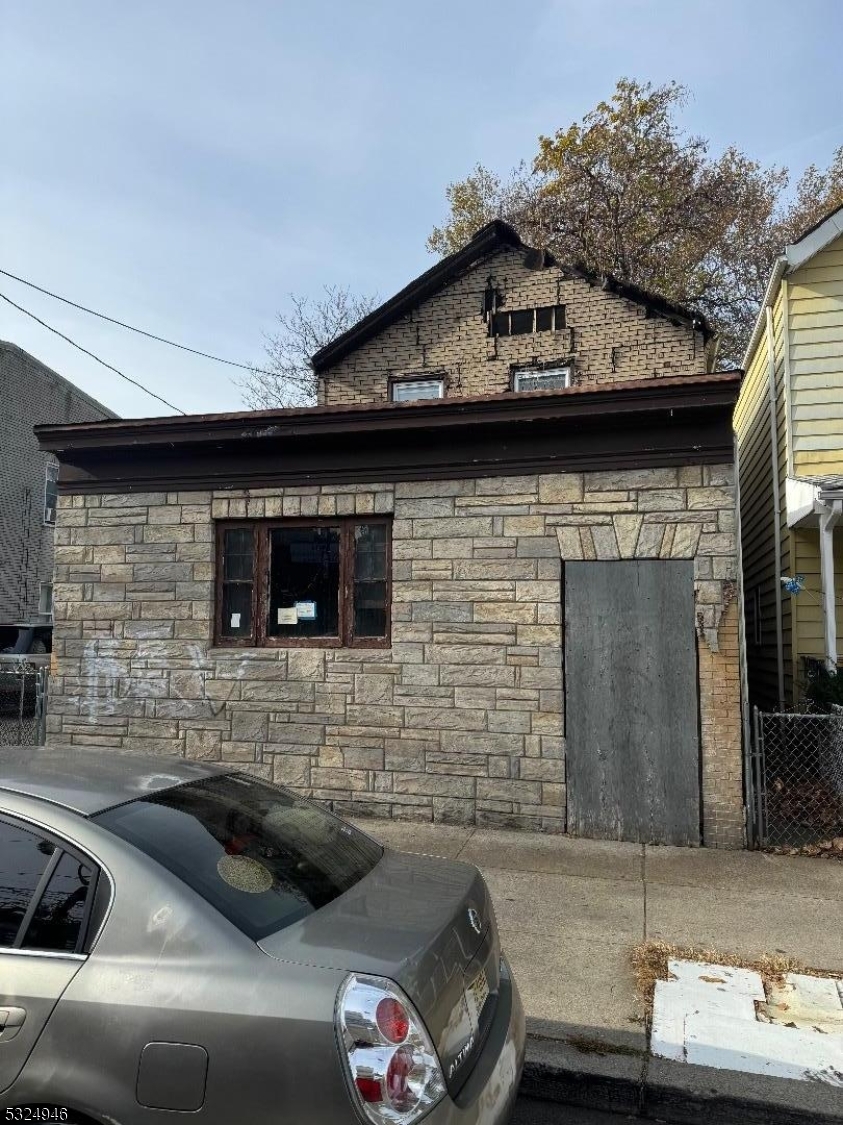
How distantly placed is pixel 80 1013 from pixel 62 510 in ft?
23.6

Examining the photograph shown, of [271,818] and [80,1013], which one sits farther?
[271,818]

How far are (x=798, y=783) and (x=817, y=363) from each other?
4954 millimetres

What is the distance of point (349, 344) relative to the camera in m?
13.7

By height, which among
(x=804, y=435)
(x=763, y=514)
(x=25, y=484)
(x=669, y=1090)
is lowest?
(x=669, y=1090)

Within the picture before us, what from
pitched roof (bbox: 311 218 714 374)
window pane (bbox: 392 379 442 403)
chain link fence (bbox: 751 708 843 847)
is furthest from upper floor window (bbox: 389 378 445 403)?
chain link fence (bbox: 751 708 843 847)

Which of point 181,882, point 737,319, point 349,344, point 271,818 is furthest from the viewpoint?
point 737,319

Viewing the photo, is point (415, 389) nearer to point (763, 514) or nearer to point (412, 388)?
point (412, 388)

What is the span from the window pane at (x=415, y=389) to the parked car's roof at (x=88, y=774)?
10685 mm

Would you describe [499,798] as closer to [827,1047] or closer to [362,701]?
[362,701]

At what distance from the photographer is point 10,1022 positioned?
89.7 inches

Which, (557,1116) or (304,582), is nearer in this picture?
(557,1116)

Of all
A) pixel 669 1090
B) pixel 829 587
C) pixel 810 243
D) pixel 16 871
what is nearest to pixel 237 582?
pixel 16 871

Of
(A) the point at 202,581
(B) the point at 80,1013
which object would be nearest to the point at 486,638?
(A) the point at 202,581

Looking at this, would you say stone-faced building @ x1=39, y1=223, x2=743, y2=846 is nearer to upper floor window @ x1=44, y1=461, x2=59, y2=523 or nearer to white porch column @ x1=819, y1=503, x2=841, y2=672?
white porch column @ x1=819, y1=503, x2=841, y2=672
